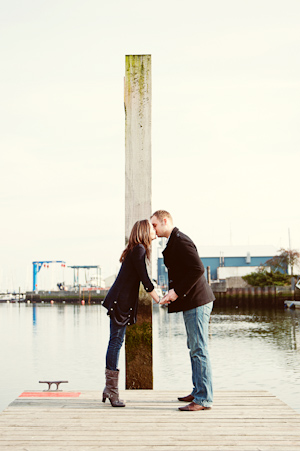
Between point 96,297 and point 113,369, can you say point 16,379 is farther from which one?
point 96,297

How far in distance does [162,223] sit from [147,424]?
5.29 feet

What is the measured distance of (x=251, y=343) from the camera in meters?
23.6

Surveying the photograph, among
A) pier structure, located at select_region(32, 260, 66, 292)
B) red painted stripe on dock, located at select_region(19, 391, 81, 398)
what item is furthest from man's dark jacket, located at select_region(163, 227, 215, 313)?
pier structure, located at select_region(32, 260, 66, 292)

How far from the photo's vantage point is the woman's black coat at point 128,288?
4.81 meters

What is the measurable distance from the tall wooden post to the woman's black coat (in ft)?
2.00

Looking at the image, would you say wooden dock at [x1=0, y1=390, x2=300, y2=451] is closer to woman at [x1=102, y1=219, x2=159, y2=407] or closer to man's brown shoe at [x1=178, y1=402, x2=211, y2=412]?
man's brown shoe at [x1=178, y1=402, x2=211, y2=412]

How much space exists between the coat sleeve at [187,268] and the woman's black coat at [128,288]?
0.28 m

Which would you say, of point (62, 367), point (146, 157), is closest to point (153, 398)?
point (146, 157)

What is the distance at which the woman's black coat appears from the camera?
4809 mm

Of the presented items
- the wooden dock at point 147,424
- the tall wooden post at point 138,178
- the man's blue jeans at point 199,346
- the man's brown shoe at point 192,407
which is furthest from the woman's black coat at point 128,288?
the man's brown shoe at point 192,407

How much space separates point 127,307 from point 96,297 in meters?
89.3

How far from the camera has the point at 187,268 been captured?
15.4ft

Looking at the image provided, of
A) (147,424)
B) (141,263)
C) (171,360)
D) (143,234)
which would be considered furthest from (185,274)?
(171,360)

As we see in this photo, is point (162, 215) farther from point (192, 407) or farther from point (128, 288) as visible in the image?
point (192, 407)
